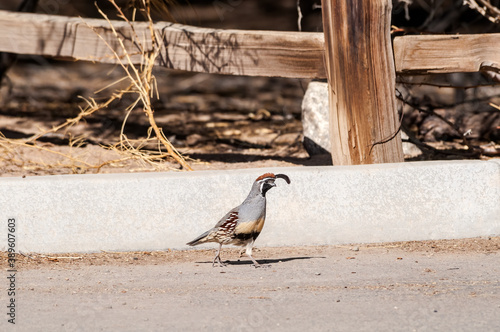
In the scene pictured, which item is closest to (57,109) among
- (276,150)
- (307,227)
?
(276,150)

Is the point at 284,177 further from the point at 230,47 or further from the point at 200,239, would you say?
the point at 230,47

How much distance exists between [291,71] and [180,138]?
2.86 metres

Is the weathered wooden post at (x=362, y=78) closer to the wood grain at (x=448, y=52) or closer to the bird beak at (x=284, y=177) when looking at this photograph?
the wood grain at (x=448, y=52)

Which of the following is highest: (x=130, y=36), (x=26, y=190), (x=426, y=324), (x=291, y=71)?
(x=130, y=36)

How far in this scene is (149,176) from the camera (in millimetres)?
5398

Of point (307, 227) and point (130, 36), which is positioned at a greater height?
point (130, 36)

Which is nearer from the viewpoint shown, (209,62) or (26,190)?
(26,190)

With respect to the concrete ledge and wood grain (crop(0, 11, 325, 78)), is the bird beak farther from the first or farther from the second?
wood grain (crop(0, 11, 325, 78))

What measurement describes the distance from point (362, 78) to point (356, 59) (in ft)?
0.52

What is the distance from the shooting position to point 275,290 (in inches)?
175

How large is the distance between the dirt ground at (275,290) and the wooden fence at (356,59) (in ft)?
3.27

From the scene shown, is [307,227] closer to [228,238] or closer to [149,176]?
[228,238]

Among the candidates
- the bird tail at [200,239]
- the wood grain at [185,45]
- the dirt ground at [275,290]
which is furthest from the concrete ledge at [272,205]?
the wood grain at [185,45]

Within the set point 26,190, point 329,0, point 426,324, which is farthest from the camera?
point 329,0
